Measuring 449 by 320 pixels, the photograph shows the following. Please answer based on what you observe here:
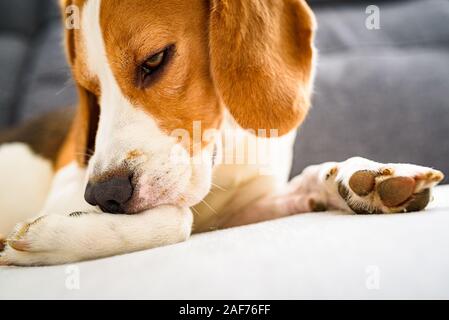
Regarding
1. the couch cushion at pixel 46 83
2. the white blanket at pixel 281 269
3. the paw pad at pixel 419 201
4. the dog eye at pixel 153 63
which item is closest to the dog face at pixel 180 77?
the dog eye at pixel 153 63

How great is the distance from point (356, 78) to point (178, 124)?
155 centimetres

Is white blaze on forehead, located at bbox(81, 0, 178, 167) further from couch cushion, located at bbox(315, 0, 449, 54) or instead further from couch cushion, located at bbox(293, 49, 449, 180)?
couch cushion, located at bbox(315, 0, 449, 54)

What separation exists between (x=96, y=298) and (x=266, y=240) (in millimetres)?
350

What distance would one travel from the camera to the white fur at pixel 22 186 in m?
1.91

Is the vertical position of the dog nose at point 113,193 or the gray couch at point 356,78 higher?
the gray couch at point 356,78

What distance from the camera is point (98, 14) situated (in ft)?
4.33

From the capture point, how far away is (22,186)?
197cm

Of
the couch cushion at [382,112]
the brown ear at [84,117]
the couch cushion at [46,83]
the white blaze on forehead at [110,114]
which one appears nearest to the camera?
the white blaze on forehead at [110,114]

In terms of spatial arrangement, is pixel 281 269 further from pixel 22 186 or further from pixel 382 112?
pixel 382 112

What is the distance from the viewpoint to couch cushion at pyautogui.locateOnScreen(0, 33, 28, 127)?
9.31ft

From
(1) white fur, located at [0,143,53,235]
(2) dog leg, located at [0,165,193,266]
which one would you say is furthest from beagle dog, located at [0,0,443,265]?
(1) white fur, located at [0,143,53,235]

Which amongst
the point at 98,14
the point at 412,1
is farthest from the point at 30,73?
the point at 412,1

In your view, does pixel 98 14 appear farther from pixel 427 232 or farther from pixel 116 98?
pixel 427 232

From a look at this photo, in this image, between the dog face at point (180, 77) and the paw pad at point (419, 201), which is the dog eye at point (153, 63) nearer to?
the dog face at point (180, 77)
